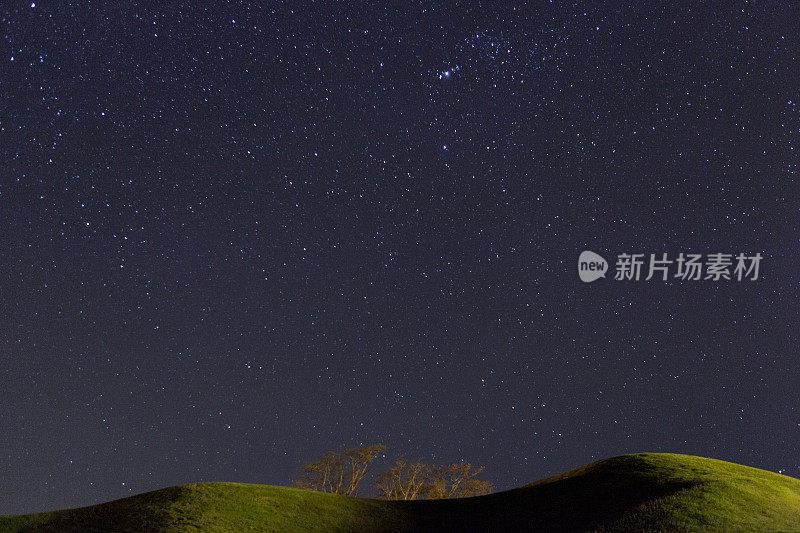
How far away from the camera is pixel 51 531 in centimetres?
1991

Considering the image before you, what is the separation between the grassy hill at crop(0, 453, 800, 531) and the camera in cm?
2048

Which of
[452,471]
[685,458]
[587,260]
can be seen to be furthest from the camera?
[452,471]

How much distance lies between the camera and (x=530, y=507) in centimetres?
2597

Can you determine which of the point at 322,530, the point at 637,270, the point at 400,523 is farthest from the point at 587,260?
the point at 322,530

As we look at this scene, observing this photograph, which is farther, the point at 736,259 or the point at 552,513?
the point at 736,259

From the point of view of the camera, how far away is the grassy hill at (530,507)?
2048 centimetres

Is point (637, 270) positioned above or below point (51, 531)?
above

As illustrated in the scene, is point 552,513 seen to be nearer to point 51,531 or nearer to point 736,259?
point 51,531

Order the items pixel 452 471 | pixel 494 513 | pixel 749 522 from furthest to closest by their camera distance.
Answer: pixel 452 471, pixel 494 513, pixel 749 522

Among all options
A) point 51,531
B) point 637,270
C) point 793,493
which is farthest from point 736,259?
point 51,531

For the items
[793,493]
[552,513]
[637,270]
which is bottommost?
[552,513]

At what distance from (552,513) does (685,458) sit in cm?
961

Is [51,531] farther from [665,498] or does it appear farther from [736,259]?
[736,259]

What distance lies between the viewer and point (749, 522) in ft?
64.1
